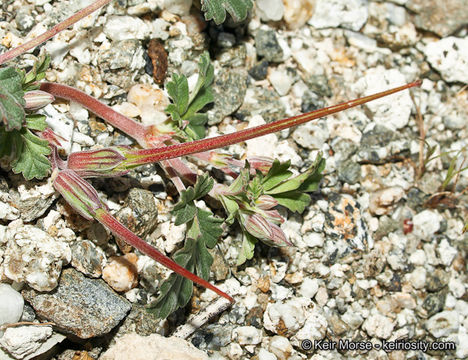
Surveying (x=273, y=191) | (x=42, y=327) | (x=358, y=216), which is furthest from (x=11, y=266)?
(x=358, y=216)

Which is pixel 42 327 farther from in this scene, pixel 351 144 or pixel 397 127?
pixel 397 127

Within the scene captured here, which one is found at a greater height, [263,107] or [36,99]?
[36,99]

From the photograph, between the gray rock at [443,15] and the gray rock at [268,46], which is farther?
the gray rock at [443,15]

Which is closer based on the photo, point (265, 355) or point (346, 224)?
point (265, 355)

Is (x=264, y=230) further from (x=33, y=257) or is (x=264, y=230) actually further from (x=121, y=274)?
(x=33, y=257)

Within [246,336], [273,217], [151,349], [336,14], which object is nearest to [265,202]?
[273,217]

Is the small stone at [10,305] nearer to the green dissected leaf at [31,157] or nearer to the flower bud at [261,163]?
the green dissected leaf at [31,157]

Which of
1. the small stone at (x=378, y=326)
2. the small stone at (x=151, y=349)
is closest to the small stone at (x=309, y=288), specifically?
the small stone at (x=378, y=326)
